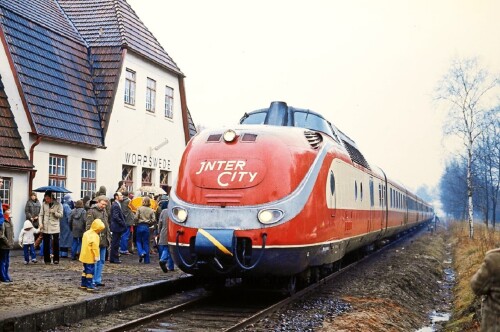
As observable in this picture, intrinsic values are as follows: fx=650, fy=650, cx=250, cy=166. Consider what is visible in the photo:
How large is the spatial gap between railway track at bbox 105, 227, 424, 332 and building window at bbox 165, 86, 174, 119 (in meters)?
16.1

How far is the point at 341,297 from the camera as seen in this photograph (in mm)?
12125

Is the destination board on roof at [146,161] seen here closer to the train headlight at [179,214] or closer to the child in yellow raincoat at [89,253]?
the child in yellow raincoat at [89,253]

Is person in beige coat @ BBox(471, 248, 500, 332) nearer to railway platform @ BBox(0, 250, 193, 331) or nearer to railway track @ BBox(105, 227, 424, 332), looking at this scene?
railway track @ BBox(105, 227, 424, 332)

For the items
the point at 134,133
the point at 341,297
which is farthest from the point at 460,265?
the point at 134,133

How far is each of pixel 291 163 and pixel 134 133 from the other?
1498cm

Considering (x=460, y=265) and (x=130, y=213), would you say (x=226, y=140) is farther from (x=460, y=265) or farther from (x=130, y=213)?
(x=460, y=265)

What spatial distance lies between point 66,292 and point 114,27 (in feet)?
54.3

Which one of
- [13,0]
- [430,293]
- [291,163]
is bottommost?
[430,293]

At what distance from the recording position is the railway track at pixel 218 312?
30.2 feet

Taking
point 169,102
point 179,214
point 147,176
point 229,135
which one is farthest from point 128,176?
point 179,214

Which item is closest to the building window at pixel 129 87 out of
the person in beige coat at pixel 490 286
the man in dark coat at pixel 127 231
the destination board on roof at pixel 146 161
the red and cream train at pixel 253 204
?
the destination board on roof at pixel 146 161

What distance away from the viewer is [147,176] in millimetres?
26250

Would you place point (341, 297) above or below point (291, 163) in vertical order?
below

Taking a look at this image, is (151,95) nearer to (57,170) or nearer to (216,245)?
(57,170)
